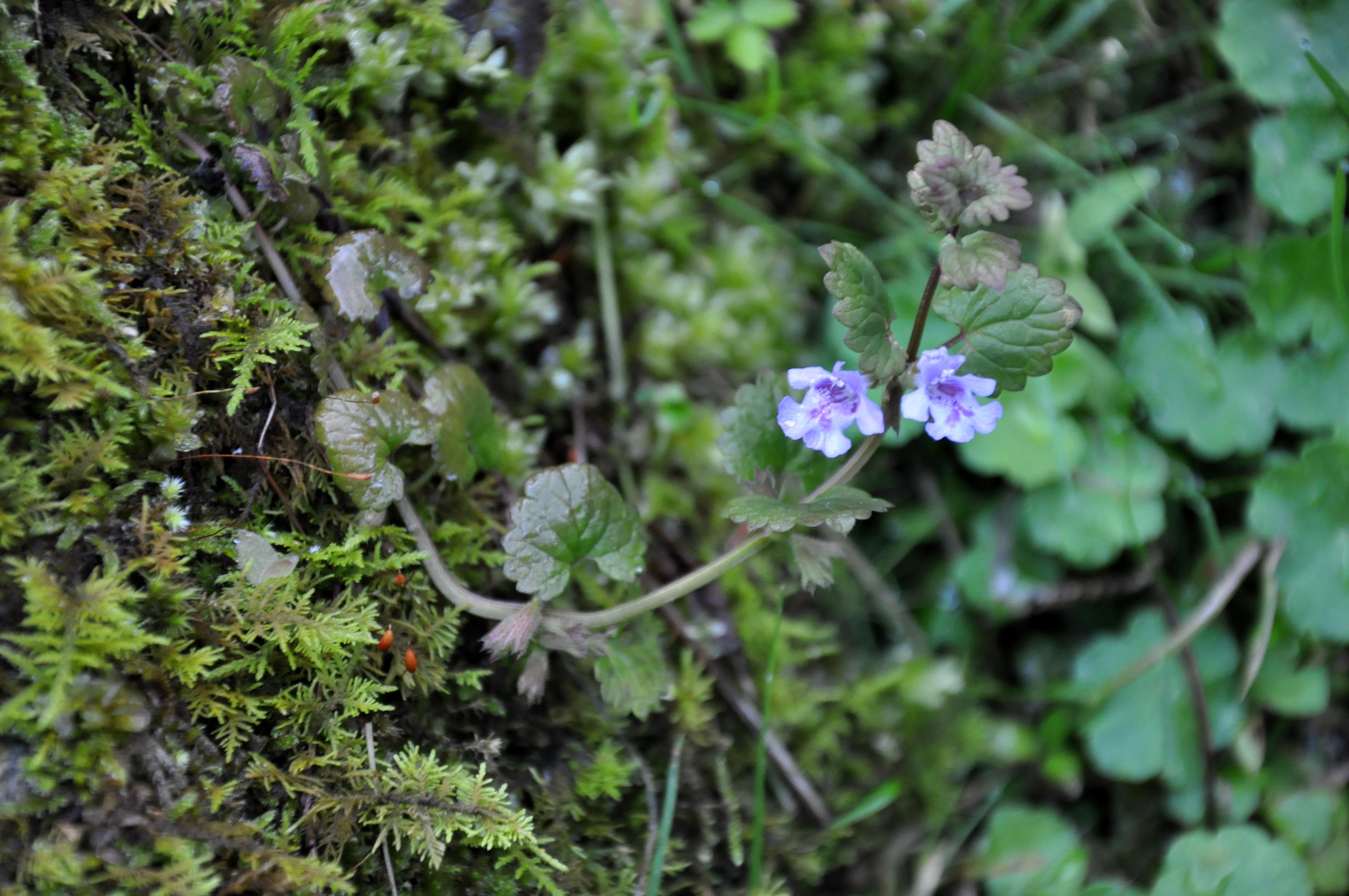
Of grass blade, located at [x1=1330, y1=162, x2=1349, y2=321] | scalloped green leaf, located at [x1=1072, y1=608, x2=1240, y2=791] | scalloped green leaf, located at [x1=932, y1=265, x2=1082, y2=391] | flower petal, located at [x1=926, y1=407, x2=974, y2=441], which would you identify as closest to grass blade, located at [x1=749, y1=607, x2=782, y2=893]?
flower petal, located at [x1=926, y1=407, x2=974, y2=441]

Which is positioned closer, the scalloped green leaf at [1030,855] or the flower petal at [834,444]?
the flower petal at [834,444]

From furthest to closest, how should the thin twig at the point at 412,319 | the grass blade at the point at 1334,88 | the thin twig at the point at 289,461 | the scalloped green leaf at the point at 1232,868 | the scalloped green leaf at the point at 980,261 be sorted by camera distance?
the scalloped green leaf at the point at 1232,868 → the grass blade at the point at 1334,88 → the thin twig at the point at 412,319 → the thin twig at the point at 289,461 → the scalloped green leaf at the point at 980,261

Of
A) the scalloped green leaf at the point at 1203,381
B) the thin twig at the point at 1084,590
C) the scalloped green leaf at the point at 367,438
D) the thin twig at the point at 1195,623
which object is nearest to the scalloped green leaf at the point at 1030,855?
the thin twig at the point at 1195,623

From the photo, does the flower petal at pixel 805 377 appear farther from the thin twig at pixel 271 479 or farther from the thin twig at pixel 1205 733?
the thin twig at pixel 1205 733

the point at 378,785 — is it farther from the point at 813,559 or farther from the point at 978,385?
the point at 978,385

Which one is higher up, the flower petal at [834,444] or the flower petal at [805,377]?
the flower petal at [805,377]

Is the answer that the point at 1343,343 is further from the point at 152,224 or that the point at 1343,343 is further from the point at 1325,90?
the point at 152,224

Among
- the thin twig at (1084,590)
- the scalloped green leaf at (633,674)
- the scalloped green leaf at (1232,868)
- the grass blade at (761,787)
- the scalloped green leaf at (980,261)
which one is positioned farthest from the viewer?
the thin twig at (1084,590)
